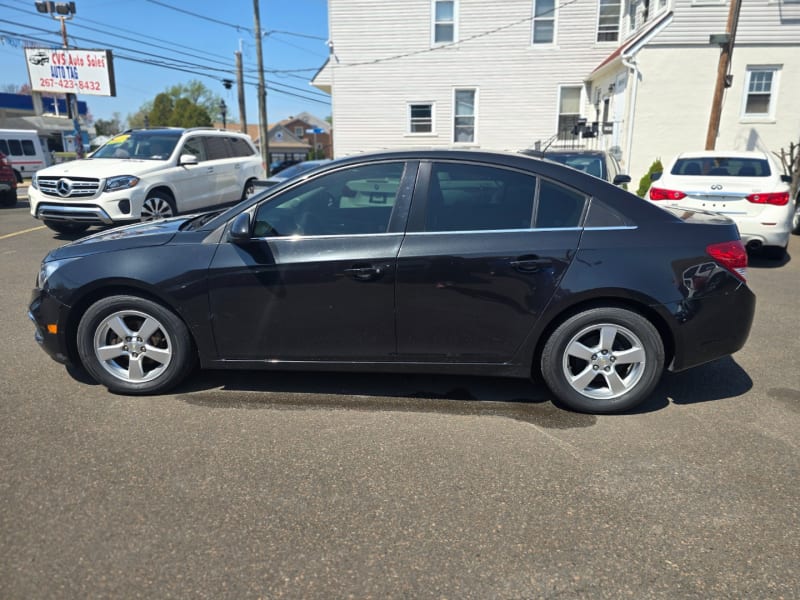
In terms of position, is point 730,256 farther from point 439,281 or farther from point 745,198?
point 745,198

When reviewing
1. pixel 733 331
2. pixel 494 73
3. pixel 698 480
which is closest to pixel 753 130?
pixel 494 73

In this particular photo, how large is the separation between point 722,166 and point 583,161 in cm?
199

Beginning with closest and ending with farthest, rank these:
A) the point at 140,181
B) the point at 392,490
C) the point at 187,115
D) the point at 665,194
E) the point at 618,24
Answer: the point at 392,490 → the point at 665,194 → the point at 140,181 → the point at 618,24 → the point at 187,115

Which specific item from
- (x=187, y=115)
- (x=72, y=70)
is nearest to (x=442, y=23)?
(x=72, y=70)

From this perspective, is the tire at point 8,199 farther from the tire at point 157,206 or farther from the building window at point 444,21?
the building window at point 444,21

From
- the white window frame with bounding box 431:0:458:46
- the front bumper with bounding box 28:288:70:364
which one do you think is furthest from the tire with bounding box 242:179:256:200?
the white window frame with bounding box 431:0:458:46

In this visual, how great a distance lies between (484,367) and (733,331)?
5.16ft

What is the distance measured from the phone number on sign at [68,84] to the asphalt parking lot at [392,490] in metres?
26.2

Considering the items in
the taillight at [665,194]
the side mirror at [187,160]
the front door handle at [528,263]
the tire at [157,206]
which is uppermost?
the side mirror at [187,160]

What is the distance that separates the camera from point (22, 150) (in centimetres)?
2881

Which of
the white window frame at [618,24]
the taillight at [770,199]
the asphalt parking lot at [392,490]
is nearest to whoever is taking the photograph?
the asphalt parking lot at [392,490]

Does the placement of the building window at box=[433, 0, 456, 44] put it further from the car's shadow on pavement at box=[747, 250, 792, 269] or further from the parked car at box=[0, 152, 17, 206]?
the car's shadow on pavement at box=[747, 250, 792, 269]

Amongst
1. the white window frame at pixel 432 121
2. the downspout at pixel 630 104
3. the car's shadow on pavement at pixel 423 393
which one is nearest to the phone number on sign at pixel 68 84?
the white window frame at pixel 432 121

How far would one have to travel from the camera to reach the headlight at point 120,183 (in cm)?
928
